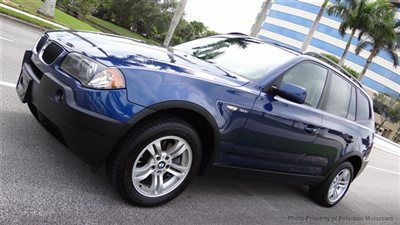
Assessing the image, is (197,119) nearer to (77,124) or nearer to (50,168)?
(77,124)

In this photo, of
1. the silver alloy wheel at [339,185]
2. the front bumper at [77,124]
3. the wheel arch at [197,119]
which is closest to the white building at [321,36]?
the silver alloy wheel at [339,185]

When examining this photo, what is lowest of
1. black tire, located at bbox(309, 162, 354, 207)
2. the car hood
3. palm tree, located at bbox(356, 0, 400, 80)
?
black tire, located at bbox(309, 162, 354, 207)

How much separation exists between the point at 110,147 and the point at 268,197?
2735 mm

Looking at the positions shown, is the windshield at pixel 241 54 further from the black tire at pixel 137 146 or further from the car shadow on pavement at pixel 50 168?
the car shadow on pavement at pixel 50 168

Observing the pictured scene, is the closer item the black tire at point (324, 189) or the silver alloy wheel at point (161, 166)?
the silver alloy wheel at point (161, 166)

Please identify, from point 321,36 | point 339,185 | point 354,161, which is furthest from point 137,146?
point 321,36

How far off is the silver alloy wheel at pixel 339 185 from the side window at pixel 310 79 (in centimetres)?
154

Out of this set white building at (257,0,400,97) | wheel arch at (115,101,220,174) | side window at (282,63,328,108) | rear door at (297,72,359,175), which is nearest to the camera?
wheel arch at (115,101,220,174)

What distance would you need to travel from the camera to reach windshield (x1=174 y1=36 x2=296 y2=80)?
4.29 meters

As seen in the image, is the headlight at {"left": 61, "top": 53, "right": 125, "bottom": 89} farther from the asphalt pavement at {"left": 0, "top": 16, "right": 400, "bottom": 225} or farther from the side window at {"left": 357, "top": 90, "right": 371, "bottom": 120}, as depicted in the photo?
the side window at {"left": 357, "top": 90, "right": 371, "bottom": 120}

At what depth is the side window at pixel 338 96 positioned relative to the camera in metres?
5.05

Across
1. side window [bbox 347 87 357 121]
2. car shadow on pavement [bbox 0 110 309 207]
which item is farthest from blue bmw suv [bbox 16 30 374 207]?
side window [bbox 347 87 357 121]

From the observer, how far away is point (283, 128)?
421 centimetres

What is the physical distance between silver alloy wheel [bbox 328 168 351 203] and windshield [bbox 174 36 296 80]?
2145 mm
